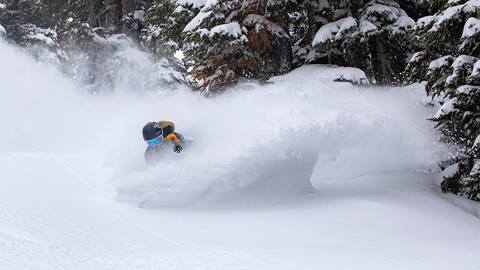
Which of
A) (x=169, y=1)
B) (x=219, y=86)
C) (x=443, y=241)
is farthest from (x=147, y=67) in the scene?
(x=443, y=241)

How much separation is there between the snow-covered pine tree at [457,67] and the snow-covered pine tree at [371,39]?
1.74 meters

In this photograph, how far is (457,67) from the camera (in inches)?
255

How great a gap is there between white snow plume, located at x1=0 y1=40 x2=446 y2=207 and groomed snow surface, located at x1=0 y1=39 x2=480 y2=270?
0.02 metres

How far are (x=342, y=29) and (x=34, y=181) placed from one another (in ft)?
18.6

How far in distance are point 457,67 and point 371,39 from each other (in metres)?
4.16

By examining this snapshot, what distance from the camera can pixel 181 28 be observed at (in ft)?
34.7

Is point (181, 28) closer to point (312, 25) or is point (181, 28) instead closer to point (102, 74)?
point (312, 25)

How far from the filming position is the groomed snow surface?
4.32 m

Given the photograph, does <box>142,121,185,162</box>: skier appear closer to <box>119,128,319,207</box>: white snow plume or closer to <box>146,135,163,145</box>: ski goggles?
<box>146,135,163,145</box>: ski goggles

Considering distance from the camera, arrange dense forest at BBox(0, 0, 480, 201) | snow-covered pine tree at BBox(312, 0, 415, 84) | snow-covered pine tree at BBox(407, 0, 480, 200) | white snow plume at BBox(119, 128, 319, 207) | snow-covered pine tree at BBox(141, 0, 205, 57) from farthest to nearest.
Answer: snow-covered pine tree at BBox(141, 0, 205, 57)
snow-covered pine tree at BBox(312, 0, 415, 84)
white snow plume at BBox(119, 128, 319, 207)
dense forest at BBox(0, 0, 480, 201)
snow-covered pine tree at BBox(407, 0, 480, 200)

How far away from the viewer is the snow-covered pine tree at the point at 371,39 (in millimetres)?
9031

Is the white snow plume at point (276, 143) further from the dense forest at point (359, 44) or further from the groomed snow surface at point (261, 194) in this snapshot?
the dense forest at point (359, 44)

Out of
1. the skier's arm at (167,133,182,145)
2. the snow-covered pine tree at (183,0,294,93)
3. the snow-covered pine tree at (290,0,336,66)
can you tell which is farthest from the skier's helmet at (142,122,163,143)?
the snow-covered pine tree at (290,0,336,66)

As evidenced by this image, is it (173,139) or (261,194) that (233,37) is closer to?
(173,139)
